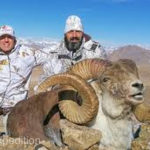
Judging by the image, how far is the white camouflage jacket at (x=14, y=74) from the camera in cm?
1060

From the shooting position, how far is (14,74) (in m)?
10.7

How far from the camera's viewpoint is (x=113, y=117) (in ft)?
28.4

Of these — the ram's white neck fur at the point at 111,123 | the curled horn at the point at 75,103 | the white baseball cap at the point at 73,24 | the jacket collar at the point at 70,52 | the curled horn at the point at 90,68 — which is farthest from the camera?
the jacket collar at the point at 70,52

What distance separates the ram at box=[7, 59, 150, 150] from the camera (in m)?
8.47

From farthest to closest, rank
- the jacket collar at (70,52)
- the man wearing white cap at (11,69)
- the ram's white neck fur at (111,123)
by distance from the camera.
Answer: the jacket collar at (70,52) → the man wearing white cap at (11,69) → the ram's white neck fur at (111,123)

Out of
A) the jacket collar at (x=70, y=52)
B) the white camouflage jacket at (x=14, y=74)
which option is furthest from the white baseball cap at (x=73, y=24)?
the white camouflage jacket at (x=14, y=74)

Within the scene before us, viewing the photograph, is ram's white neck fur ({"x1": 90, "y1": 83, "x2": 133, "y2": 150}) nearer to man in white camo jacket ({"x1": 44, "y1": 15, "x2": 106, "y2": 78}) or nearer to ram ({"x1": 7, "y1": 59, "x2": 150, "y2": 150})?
ram ({"x1": 7, "y1": 59, "x2": 150, "y2": 150})

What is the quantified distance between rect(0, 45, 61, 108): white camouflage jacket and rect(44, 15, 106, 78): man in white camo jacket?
2.28ft

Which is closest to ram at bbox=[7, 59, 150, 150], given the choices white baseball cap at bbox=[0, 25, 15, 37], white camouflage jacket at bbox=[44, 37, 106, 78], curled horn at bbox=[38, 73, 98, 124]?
curled horn at bbox=[38, 73, 98, 124]

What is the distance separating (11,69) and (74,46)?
161 centimetres

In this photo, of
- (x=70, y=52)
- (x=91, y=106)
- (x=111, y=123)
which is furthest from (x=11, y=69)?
(x=111, y=123)

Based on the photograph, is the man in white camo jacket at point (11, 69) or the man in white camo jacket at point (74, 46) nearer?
the man in white camo jacket at point (11, 69)

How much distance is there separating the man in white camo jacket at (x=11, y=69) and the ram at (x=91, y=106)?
5.47 feet

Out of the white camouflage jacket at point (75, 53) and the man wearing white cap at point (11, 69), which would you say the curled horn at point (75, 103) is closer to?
the man wearing white cap at point (11, 69)
